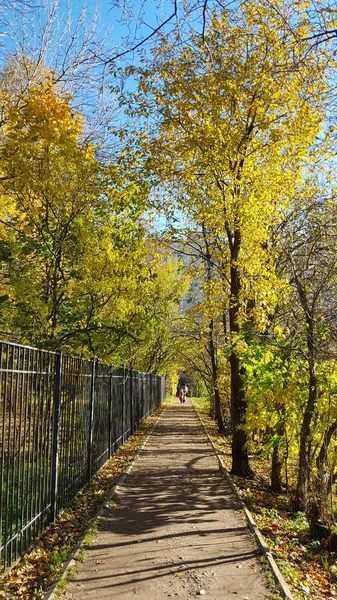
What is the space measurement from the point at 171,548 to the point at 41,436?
1.98m

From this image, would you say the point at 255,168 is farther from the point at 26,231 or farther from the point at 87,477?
the point at 87,477

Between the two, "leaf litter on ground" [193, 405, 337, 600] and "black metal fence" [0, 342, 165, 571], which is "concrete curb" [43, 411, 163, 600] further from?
"leaf litter on ground" [193, 405, 337, 600]

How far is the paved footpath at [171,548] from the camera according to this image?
4.70m

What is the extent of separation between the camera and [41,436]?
5992mm

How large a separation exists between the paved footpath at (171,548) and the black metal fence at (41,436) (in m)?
0.71

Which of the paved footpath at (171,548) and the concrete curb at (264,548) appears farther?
the paved footpath at (171,548)

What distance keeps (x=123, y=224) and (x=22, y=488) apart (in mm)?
6387

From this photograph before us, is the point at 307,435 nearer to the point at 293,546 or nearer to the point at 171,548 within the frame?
the point at 293,546

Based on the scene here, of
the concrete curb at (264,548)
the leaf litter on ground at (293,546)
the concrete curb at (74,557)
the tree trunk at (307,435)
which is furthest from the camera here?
the tree trunk at (307,435)

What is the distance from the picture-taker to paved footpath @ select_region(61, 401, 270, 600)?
4.70 meters

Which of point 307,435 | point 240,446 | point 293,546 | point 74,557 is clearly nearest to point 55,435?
point 74,557

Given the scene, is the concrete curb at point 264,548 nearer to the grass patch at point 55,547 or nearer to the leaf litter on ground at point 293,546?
the leaf litter on ground at point 293,546

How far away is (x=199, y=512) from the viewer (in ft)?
24.6

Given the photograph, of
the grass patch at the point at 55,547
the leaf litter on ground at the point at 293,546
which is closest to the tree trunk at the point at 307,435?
the leaf litter on ground at the point at 293,546
